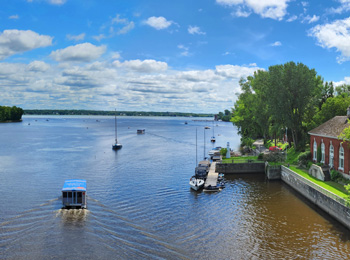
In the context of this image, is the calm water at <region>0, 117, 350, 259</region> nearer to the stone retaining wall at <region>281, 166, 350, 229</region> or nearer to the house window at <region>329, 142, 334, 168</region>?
the stone retaining wall at <region>281, 166, 350, 229</region>

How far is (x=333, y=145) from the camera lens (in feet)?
139

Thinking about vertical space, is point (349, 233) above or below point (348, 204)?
below

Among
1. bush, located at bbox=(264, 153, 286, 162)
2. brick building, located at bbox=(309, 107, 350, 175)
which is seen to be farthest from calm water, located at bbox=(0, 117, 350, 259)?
brick building, located at bbox=(309, 107, 350, 175)

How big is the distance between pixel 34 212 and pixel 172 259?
19127 mm

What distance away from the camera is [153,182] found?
50000 mm

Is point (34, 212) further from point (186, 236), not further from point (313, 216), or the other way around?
point (313, 216)

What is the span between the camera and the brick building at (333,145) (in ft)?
128

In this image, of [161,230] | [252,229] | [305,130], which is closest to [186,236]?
[161,230]

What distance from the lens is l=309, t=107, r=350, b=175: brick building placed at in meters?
38.9

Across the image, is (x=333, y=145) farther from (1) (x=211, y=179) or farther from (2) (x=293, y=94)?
(2) (x=293, y=94)

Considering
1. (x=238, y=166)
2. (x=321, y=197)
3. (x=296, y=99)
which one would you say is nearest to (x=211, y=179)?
(x=238, y=166)

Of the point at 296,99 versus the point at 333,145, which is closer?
the point at 333,145

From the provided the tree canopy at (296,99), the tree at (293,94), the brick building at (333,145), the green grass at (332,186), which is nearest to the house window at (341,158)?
the brick building at (333,145)

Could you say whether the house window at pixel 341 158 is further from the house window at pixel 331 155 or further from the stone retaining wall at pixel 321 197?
the stone retaining wall at pixel 321 197
